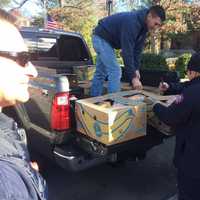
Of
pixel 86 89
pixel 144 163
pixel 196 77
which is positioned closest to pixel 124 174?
pixel 144 163

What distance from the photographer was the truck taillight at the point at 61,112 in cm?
349

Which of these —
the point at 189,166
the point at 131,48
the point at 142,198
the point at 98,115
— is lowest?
the point at 142,198

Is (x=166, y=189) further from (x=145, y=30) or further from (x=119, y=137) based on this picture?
(x=145, y=30)

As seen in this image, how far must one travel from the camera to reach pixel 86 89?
4.62m

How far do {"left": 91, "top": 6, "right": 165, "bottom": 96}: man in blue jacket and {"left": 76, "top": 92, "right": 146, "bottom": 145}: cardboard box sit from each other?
894 millimetres

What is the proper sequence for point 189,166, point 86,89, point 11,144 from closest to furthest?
point 11,144 < point 189,166 < point 86,89

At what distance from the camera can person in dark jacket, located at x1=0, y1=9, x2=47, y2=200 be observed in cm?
103

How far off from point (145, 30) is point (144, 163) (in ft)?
6.31

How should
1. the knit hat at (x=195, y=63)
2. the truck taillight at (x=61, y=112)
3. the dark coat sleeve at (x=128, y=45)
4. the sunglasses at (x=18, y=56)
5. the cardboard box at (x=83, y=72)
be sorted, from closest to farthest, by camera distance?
the sunglasses at (x=18, y=56) < the knit hat at (x=195, y=63) < the truck taillight at (x=61, y=112) < the dark coat sleeve at (x=128, y=45) < the cardboard box at (x=83, y=72)

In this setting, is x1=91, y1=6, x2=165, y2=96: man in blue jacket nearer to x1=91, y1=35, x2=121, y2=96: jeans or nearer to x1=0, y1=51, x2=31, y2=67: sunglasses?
A: x1=91, y1=35, x2=121, y2=96: jeans

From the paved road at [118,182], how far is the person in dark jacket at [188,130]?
3.91 ft

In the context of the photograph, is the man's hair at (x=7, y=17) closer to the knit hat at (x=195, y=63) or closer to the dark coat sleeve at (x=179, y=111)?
the dark coat sleeve at (x=179, y=111)

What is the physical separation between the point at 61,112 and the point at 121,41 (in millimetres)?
1391

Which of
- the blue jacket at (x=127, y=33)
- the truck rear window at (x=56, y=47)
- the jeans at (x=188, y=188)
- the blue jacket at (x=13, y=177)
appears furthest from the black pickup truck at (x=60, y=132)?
the blue jacket at (x=13, y=177)
